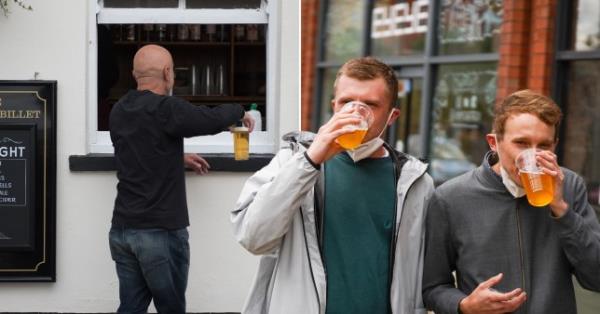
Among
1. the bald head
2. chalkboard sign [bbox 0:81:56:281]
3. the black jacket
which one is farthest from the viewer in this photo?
chalkboard sign [bbox 0:81:56:281]

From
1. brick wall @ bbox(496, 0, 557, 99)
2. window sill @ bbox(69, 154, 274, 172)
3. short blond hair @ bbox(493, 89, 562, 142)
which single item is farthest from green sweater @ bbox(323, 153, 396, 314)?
brick wall @ bbox(496, 0, 557, 99)

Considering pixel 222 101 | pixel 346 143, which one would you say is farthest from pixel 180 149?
pixel 346 143

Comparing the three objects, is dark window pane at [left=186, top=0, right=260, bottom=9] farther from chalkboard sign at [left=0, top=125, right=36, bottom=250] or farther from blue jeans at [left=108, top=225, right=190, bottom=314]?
blue jeans at [left=108, top=225, right=190, bottom=314]

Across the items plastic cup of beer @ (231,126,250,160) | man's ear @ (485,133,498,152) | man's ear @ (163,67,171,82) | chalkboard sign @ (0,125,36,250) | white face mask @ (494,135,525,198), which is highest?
man's ear @ (163,67,171,82)

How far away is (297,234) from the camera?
9.41 feet

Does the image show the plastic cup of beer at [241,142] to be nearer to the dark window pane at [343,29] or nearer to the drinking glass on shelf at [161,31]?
the drinking glass on shelf at [161,31]

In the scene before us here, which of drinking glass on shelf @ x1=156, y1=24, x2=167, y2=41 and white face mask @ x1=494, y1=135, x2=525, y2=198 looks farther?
drinking glass on shelf @ x1=156, y1=24, x2=167, y2=41

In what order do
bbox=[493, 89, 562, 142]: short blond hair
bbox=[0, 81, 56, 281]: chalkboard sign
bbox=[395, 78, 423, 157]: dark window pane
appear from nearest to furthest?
1. bbox=[493, 89, 562, 142]: short blond hair
2. bbox=[0, 81, 56, 281]: chalkboard sign
3. bbox=[395, 78, 423, 157]: dark window pane

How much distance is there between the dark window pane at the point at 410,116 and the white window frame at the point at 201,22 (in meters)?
3.88

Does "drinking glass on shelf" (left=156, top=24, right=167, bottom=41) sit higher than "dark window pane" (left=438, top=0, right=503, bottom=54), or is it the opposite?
"dark window pane" (left=438, top=0, right=503, bottom=54)

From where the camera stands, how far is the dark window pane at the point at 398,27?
30.4 feet

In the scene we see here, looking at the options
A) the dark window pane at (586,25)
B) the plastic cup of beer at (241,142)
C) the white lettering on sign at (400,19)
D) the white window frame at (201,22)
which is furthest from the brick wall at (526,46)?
the plastic cup of beer at (241,142)

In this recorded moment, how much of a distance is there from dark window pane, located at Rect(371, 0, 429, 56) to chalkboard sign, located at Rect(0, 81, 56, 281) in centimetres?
464

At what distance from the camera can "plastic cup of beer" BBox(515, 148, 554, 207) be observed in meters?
2.66
